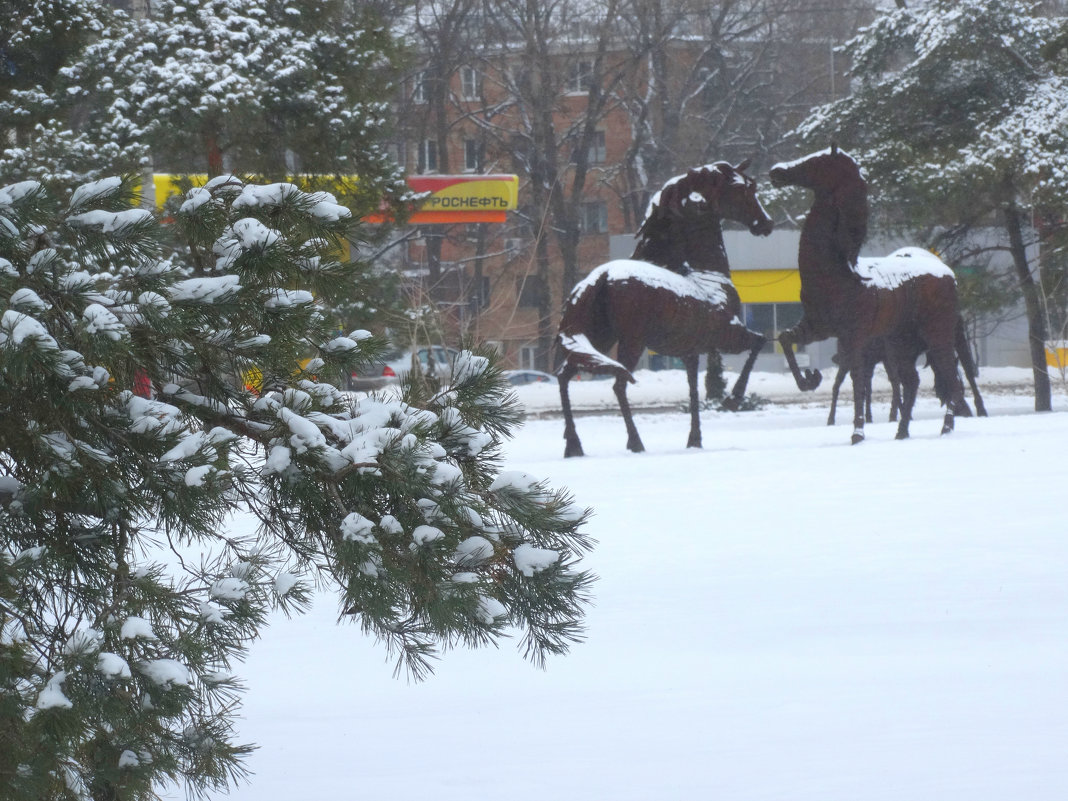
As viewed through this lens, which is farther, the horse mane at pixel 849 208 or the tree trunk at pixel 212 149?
the tree trunk at pixel 212 149

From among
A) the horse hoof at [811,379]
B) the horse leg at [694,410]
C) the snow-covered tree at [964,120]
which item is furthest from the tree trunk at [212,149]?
the snow-covered tree at [964,120]

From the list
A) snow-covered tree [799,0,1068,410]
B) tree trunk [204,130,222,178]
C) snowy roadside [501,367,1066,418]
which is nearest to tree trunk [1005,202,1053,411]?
snow-covered tree [799,0,1068,410]

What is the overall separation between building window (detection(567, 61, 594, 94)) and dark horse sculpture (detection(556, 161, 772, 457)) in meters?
18.1

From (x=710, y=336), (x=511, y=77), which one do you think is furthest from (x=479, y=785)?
(x=511, y=77)

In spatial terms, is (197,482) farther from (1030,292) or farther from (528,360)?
(528,360)

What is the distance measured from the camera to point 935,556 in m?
6.21

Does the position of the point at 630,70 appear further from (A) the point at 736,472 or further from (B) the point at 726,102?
(A) the point at 736,472

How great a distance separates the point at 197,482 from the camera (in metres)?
2.14

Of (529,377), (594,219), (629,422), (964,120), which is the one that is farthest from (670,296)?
(594,219)

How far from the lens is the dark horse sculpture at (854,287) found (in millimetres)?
10383

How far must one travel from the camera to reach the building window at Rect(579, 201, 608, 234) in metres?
39.0

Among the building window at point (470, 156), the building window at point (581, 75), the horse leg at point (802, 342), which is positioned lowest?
the horse leg at point (802, 342)

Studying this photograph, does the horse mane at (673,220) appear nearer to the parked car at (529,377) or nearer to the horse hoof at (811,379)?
the horse hoof at (811,379)

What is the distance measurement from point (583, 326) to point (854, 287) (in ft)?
7.67
